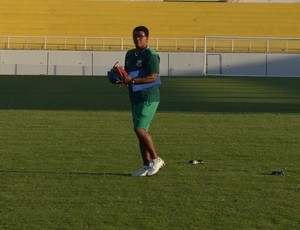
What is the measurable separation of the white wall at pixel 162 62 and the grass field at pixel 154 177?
98.4ft

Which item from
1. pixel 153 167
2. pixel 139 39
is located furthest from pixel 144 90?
pixel 153 167

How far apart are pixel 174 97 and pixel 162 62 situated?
25.2m

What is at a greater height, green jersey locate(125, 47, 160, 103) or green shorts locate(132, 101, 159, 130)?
green jersey locate(125, 47, 160, 103)

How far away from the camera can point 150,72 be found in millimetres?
10969

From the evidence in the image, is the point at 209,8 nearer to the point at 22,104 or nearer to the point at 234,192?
the point at 22,104

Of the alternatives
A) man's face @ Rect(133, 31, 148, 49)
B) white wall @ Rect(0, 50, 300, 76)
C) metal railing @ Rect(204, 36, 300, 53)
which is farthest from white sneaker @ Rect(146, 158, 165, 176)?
metal railing @ Rect(204, 36, 300, 53)

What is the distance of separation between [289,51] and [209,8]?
7.36 meters

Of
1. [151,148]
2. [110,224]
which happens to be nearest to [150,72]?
[151,148]

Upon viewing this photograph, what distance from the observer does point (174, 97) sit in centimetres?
2992

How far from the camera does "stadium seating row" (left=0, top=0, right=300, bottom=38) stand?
5900 centimetres

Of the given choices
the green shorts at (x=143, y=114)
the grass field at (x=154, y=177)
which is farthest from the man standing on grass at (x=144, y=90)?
the grass field at (x=154, y=177)

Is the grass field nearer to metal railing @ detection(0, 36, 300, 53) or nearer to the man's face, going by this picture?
the man's face

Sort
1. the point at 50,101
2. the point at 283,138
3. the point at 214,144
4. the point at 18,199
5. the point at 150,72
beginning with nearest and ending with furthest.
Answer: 1. the point at 18,199
2. the point at 150,72
3. the point at 214,144
4. the point at 283,138
5. the point at 50,101

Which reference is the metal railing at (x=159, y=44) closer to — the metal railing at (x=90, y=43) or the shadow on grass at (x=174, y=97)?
the metal railing at (x=90, y=43)
